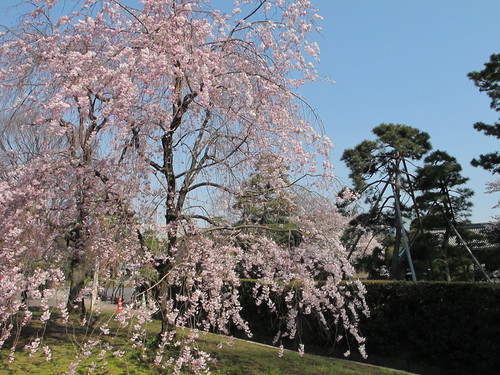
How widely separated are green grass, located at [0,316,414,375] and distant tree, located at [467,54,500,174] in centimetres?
705

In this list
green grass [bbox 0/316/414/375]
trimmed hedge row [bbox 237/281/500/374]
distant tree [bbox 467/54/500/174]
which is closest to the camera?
green grass [bbox 0/316/414/375]

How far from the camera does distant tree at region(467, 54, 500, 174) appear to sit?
11.9 metres

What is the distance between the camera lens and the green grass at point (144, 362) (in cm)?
592

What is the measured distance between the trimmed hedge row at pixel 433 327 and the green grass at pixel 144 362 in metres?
0.85

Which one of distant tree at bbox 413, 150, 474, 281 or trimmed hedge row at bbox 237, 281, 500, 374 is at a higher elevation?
distant tree at bbox 413, 150, 474, 281

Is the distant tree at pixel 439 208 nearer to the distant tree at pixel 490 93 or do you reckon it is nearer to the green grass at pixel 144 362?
the distant tree at pixel 490 93

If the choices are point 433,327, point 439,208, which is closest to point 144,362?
point 433,327

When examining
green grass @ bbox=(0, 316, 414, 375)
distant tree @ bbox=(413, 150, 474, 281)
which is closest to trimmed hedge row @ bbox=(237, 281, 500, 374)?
green grass @ bbox=(0, 316, 414, 375)

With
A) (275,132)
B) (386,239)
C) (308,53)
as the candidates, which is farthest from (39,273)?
(386,239)

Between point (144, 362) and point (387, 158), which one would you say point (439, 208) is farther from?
point (144, 362)

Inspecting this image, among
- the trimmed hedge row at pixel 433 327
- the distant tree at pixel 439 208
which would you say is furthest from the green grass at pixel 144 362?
the distant tree at pixel 439 208

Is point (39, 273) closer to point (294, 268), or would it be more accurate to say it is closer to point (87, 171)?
point (87, 171)

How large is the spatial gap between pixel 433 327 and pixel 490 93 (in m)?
6.93

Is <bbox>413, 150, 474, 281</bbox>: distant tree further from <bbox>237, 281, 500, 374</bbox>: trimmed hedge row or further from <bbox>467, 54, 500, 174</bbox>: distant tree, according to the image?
<bbox>237, 281, 500, 374</bbox>: trimmed hedge row
